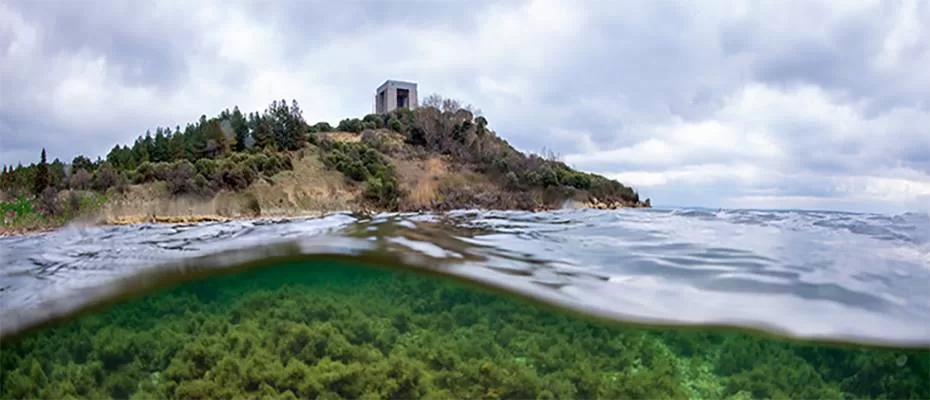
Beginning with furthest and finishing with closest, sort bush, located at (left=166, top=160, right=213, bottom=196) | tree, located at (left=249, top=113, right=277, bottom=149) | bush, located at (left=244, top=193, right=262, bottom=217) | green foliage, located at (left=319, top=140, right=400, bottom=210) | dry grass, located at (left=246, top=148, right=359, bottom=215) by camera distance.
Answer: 1. tree, located at (left=249, top=113, right=277, bottom=149)
2. green foliage, located at (left=319, top=140, right=400, bottom=210)
3. dry grass, located at (left=246, top=148, right=359, bottom=215)
4. bush, located at (left=244, top=193, right=262, bottom=217)
5. bush, located at (left=166, top=160, right=213, bottom=196)

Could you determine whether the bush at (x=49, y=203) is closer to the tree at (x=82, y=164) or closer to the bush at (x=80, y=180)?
the bush at (x=80, y=180)

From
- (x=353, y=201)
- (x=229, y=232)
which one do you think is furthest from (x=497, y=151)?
(x=229, y=232)

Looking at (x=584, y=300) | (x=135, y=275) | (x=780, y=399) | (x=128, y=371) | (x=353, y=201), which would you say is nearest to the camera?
(x=780, y=399)

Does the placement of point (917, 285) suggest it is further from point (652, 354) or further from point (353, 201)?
point (353, 201)

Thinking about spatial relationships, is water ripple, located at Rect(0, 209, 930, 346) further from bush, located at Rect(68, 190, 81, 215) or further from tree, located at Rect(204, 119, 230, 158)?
tree, located at Rect(204, 119, 230, 158)

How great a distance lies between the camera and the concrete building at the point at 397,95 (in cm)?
5619

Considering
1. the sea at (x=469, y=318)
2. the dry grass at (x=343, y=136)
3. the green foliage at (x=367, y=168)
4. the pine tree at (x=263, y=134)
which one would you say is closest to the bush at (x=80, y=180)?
the pine tree at (x=263, y=134)

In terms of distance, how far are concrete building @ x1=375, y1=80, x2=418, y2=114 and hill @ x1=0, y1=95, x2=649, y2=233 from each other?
31.2 feet

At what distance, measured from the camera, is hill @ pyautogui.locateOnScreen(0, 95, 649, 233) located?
24.8 m

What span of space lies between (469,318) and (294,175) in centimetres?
2714

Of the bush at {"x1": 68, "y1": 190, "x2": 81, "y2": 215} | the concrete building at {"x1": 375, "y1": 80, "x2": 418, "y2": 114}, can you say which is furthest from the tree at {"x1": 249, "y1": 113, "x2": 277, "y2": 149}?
the concrete building at {"x1": 375, "y1": 80, "x2": 418, "y2": 114}

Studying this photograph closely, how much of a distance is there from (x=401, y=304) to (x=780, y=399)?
3.71 m

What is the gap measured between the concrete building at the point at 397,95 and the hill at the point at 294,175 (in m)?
9.52

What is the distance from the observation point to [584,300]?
548 centimetres
